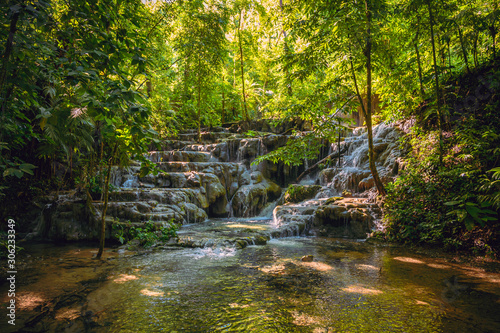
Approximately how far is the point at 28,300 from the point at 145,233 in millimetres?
3409

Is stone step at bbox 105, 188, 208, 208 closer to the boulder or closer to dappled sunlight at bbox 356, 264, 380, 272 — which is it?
the boulder

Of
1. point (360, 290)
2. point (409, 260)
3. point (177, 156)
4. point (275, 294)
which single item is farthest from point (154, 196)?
point (409, 260)

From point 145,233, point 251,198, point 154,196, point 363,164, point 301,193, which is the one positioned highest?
point 363,164

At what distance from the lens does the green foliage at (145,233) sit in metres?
6.55

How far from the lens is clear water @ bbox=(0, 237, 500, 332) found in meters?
2.74

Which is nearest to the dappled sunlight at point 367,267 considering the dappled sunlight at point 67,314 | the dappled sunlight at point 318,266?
the dappled sunlight at point 318,266

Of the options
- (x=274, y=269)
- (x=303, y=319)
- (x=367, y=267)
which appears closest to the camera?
(x=303, y=319)

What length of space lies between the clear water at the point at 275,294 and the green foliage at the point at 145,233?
2.87 feet

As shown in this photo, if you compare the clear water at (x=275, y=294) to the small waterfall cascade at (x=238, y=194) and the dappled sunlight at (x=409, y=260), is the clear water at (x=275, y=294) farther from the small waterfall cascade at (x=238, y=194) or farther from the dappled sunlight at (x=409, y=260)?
the small waterfall cascade at (x=238, y=194)

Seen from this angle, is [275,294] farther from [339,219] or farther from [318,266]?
[339,219]

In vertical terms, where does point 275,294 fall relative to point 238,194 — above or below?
below

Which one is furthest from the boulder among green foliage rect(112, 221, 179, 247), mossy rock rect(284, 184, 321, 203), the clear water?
the clear water

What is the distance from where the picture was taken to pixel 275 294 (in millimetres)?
3531

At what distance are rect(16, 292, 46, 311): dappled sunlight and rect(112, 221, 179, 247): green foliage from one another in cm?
293
